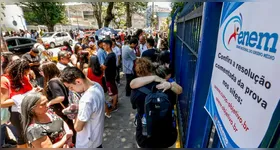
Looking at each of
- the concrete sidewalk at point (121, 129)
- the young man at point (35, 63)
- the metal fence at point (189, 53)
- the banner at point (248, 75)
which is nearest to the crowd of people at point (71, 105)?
the metal fence at point (189, 53)

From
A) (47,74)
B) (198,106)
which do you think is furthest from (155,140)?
(47,74)

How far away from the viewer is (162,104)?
5.90ft

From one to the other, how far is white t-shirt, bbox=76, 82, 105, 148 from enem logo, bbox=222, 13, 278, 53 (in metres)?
1.39

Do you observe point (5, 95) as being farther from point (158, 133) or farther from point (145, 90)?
point (158, 133)

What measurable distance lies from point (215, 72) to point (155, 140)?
113 centimetres

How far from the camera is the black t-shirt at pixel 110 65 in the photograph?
3.93 metres

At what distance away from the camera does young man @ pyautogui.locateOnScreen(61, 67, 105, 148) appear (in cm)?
179

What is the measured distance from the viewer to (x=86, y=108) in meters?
1.77

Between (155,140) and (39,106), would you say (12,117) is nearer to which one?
(39,106)

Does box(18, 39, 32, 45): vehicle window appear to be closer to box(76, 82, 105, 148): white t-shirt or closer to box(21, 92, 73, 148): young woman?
box(21, 92, 73, 148): young woman

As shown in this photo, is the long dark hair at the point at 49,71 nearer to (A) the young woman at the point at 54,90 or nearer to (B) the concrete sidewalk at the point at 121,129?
(A) the young woman at the point at 54,90

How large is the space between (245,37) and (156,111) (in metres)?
1.17


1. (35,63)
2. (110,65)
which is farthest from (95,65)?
(35,63)

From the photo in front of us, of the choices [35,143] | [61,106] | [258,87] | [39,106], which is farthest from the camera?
[61,106]
